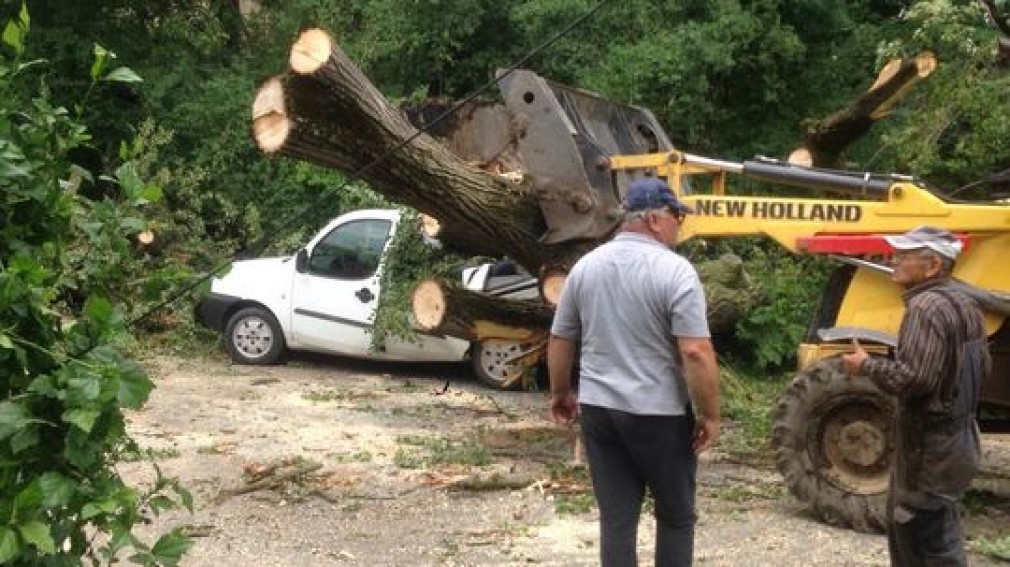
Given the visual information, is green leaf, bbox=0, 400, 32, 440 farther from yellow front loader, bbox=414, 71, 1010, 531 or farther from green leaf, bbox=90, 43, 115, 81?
yellow front loader, bbox=414, 71, 1010, 531

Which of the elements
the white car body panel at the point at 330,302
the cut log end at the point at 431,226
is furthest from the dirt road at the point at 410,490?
the cut log end at the point at 431,226

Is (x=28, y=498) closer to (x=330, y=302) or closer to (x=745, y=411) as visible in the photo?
(x=745, y=411)

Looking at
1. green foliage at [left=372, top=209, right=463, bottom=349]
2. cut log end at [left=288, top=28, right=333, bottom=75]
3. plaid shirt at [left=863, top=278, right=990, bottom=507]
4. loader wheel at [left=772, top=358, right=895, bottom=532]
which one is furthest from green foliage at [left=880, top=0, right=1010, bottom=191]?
plaid shirt at [left=863, top=278, right=990, bottom=507]

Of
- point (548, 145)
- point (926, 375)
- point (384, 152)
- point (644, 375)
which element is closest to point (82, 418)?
point (644, 375)

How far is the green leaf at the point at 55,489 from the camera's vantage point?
311 cm

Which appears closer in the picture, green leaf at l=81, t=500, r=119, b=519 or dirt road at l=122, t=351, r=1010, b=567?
green leaf at l=81, t=500, r=119, b=519

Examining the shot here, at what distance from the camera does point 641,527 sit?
7344mm

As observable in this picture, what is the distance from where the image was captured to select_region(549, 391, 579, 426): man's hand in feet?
17.4

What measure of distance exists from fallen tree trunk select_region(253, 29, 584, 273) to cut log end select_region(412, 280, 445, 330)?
17.9 inches

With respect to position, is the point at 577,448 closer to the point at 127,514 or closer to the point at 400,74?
the point at 127,514

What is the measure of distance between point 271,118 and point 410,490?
2438mm

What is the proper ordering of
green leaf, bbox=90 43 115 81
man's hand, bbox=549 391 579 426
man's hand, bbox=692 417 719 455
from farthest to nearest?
man's hand, bbox=549 391 579 426, man's hand, bbox=692 417 719 455, green leaf, bbox=90 43 115 81

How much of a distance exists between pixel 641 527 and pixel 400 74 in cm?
1253

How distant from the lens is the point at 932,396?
504cm
